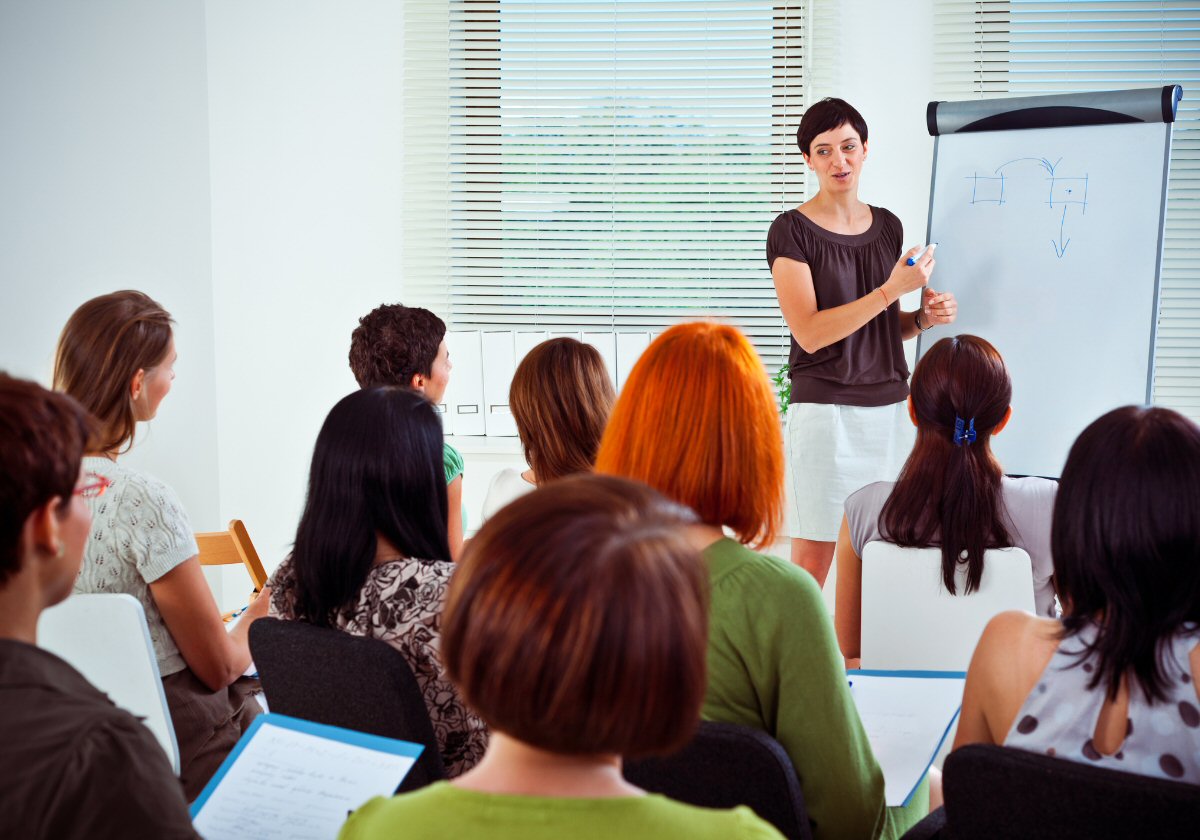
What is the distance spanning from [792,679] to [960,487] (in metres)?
0.96

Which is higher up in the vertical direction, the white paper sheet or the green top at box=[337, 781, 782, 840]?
the green top at box=[337, 781, 782, 840]

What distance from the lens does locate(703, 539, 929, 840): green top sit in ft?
3.93

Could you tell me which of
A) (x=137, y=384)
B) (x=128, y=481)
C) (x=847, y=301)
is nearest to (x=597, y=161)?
(x=847, y=301)

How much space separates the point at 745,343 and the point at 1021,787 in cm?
64

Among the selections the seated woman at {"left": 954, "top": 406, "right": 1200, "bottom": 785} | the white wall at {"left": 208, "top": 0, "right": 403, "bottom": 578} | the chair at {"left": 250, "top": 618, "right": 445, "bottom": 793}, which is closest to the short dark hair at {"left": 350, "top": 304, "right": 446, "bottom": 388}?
the chair at {"left": 250, "top": 618, "right": 445, "bottom": 793}

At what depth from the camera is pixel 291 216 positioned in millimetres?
4191

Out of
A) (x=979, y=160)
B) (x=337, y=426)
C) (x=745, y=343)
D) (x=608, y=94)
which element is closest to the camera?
(x=745, y=343)

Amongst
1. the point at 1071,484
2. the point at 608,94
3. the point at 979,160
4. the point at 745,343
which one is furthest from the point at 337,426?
the point at 608,94

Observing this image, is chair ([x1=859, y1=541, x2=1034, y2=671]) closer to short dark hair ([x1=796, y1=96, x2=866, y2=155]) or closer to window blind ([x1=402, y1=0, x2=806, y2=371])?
short dark hair ([x1=796, y1=96, x2=866, y2=155])

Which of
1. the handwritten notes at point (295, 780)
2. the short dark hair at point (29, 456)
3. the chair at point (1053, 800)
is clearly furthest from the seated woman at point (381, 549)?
the chair at point (1053, 800)

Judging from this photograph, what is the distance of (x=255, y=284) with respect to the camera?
421cm

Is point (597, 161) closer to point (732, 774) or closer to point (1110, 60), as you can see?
point (1110, 60)

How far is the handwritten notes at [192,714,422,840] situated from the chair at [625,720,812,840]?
279 millimetres

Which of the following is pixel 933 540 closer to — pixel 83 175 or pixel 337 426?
pixel 337 426
